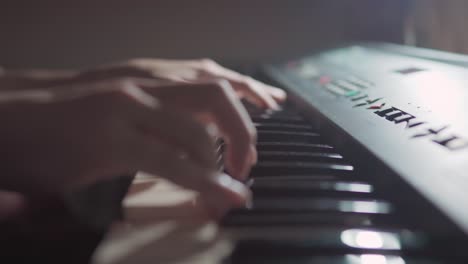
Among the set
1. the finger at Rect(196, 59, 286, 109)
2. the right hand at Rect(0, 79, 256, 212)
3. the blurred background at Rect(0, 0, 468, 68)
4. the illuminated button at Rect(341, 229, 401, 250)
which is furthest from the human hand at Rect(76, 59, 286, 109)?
the blurred background at Rect(0, 0, 468, 68)

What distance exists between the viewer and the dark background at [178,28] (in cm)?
181

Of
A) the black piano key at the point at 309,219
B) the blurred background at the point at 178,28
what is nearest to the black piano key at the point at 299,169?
the black piano key at the point at 309,219

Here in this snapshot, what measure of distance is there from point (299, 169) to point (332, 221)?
127 millimetres

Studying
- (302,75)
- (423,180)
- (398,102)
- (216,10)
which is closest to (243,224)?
(423,180)

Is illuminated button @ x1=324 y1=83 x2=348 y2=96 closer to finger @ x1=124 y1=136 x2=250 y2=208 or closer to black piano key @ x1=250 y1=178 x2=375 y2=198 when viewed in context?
black piano key @ x1=250 y1=178 x2=375 y2=198

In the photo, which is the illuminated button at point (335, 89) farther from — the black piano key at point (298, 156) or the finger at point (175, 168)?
the finger at point (175, 168)

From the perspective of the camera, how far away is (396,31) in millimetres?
1840

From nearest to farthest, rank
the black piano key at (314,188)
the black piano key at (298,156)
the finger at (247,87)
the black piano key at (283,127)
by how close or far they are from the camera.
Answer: the black piano key at (314,188) < the black piano key at (298,156) < the black piano key at (283,127) < the finger at (247,87)

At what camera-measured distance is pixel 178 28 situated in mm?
1836

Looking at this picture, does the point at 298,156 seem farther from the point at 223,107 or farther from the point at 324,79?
the point at 324,79

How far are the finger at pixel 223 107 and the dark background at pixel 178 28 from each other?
1314 mm

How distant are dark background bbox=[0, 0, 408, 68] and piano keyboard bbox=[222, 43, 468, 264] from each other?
1.31 metres

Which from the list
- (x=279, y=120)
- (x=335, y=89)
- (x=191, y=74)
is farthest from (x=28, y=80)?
(x=335, y=89)

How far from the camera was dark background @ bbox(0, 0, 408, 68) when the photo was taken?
5.95ft
